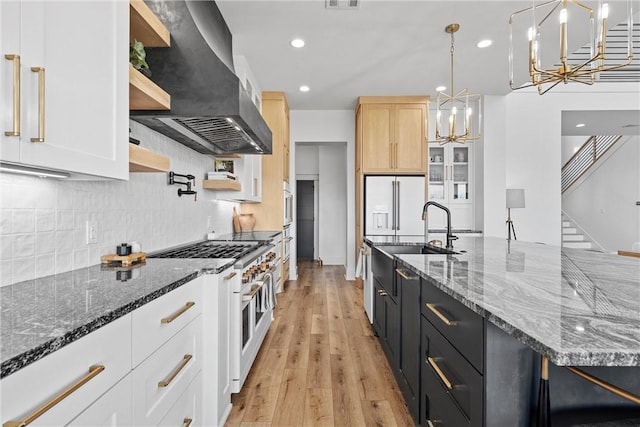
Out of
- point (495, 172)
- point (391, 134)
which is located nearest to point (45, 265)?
point (391, 134)

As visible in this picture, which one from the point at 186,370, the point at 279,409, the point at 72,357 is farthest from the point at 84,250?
the point at 279,409

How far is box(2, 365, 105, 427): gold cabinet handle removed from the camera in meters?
0.60

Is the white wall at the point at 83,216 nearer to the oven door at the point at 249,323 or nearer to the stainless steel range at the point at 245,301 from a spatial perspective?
the stainless steel range at the point at 245,301

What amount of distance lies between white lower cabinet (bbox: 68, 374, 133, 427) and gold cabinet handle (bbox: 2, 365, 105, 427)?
7cm

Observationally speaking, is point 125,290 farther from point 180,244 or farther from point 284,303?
point 284,303

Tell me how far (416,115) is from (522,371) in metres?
4.67

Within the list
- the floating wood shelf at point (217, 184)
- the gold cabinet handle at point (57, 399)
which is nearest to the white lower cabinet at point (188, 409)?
the gold cabinet handle at point (57, 399)

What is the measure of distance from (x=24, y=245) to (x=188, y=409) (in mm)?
938

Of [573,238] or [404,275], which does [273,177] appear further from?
[573,238]

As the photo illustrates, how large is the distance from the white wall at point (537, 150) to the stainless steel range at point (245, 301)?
4089 mm

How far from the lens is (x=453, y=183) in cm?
554

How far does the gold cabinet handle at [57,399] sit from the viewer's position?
60 centimetres

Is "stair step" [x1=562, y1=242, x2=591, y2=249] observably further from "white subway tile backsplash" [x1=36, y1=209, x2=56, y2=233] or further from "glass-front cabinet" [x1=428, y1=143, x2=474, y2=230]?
"white subway tile backsplash" [x1=36, y1=209, x2=56, y2=233]

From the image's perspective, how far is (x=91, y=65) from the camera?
3.68 ft
